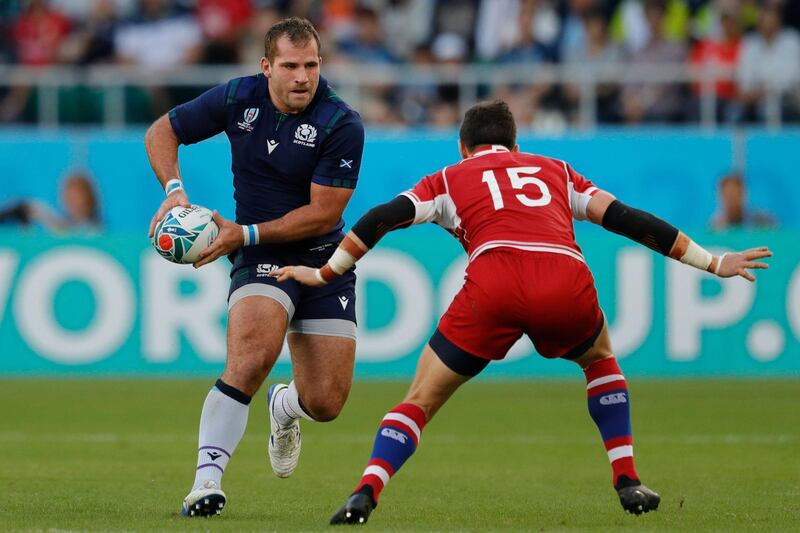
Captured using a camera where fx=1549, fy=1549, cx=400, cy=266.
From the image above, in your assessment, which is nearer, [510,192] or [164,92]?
[510,192]

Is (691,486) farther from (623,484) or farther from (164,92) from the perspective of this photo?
(164,92)

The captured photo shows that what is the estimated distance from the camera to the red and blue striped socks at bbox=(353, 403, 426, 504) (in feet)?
22.2

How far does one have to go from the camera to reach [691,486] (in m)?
8.79

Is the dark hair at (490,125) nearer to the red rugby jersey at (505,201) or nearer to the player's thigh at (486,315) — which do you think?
the red rugby jersey at (505,201)

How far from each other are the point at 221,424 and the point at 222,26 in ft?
39.5

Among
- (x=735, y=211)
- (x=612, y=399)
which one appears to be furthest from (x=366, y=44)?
(x=612, y=399)

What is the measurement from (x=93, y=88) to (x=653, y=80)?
21.2 ft

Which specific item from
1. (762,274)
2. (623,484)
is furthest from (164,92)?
(623,484)

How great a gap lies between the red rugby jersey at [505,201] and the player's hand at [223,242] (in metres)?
1.05

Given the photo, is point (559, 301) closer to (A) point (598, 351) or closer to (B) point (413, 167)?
(A) point (598, 351)

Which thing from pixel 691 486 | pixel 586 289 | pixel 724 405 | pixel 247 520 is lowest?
pixel 724 405

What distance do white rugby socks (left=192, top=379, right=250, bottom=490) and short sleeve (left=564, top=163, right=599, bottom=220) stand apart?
72.1 inches

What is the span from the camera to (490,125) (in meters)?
7.32

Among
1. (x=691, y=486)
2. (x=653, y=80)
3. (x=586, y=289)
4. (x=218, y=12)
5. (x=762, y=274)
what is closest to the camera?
(x=586, y=289)
